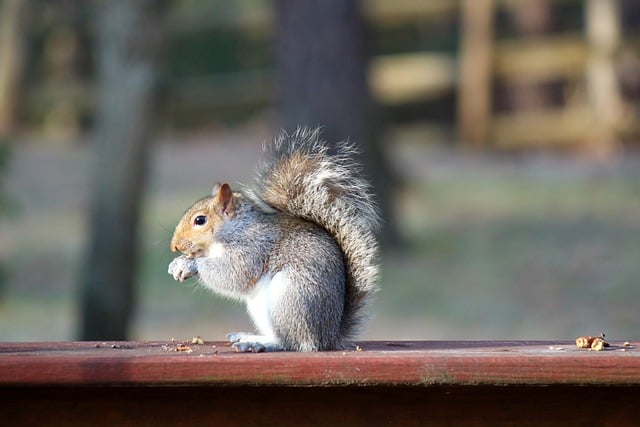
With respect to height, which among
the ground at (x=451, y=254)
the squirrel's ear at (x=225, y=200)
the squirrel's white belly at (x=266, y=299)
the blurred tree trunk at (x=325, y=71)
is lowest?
the ground at (x=451, y=254)

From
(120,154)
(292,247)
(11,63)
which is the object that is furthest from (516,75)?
(292,247)

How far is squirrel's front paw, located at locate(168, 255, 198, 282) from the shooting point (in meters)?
2.38

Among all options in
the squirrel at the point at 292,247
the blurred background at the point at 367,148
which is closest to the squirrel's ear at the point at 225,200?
the squirrel at the point at 292,247

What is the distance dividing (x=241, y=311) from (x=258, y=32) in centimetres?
752

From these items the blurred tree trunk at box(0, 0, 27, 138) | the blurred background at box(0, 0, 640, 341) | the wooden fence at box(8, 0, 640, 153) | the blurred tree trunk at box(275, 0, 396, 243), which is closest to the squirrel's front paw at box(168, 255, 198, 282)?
the blurred background at box(0, 0, 640, 341)

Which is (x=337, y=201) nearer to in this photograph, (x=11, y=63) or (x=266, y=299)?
(x=266, y=299)

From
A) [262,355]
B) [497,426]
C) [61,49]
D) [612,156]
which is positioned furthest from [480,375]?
[61,49]

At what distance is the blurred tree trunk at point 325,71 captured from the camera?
743 cm

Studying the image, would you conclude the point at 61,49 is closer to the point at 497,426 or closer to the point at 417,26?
the point at 417,26

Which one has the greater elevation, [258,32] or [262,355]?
[258,32]

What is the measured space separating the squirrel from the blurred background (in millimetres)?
2032

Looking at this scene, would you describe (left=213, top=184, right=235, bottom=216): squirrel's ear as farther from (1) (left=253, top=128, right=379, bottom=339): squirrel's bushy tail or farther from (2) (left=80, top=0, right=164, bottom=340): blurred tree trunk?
(2) (left=80, top=0, right=164, bottom=340): blurred tree trunk

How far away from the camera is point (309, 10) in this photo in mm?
7438

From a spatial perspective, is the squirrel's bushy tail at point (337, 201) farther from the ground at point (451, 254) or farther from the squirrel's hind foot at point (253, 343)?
the ground at point (451, 254)
